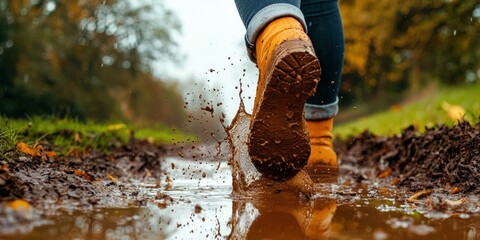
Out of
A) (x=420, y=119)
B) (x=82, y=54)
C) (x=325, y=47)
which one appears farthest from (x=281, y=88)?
(x=82, y=54)

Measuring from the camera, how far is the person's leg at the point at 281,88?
76.1 inches

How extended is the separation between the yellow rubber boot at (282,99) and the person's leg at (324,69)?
0.60 metres

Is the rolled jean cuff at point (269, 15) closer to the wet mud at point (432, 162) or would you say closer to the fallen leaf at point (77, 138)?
the wet mud at point (432, 162)

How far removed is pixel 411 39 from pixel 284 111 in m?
18.1

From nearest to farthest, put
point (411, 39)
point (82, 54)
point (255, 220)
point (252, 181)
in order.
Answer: point (255, 220), point (252, 181), point (411, 39), point (82, 54)

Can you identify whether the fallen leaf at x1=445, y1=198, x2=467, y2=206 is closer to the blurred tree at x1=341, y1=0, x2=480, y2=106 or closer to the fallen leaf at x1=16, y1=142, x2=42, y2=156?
the fallen leaf at x1=16, y1=142, x2=42, y2=156

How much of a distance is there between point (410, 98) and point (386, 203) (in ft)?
73.6

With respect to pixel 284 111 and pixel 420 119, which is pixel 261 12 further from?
pixel 420 119

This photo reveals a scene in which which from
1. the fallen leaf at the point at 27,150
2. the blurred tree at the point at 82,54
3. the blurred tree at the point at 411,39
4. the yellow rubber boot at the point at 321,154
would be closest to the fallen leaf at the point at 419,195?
the yellow rubber boot at the point at 321,154

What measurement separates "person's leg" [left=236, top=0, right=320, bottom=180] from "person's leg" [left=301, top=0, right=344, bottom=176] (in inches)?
20.3

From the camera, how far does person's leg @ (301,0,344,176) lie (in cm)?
276

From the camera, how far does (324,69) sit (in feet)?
9.16

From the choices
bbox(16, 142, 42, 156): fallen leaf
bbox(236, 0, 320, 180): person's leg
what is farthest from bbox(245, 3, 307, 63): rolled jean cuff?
bbox(16, 142, 42, 156): fallen leaf

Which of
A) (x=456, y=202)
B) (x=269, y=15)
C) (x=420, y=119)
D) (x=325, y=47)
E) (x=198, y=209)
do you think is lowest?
(x=198, y=209)
